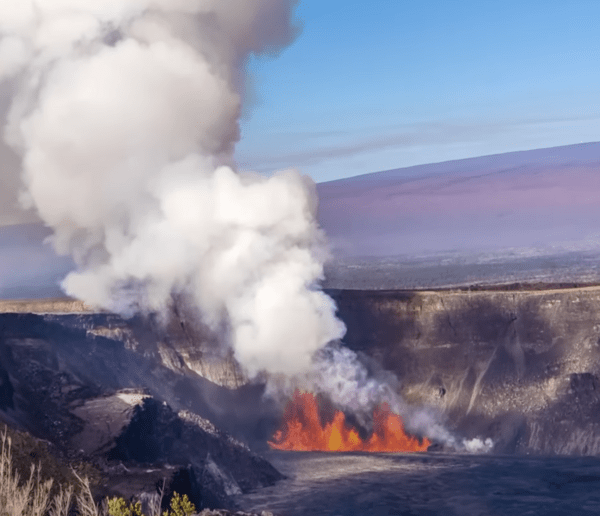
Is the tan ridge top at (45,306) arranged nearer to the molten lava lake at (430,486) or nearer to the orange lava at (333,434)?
the orange lava at (333,434)

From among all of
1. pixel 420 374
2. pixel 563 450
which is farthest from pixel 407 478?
pixel 420 374

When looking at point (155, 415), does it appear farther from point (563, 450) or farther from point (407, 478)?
point (563, 450)

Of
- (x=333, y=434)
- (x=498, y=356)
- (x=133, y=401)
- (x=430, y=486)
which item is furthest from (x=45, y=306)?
(x=430, y=486)

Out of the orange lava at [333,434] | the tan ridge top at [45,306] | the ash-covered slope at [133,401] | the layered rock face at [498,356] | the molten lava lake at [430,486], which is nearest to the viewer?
the molten lava lake at [430,486]

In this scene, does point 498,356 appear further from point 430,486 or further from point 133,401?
point 133,401

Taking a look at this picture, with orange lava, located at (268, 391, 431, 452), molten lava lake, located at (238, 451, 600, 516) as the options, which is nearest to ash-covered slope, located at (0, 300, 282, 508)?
orange lava, located at (268, 391, 431, 452)

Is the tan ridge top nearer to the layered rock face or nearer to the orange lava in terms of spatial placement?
the orange lava

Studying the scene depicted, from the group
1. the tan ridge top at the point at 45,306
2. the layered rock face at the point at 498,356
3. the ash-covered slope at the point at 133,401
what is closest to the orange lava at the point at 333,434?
the ash-covered slope at the point at 133,401
